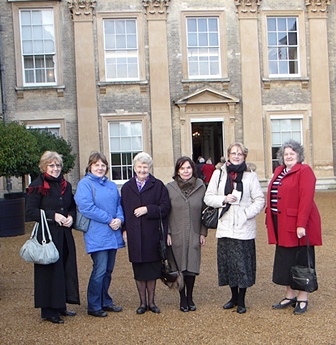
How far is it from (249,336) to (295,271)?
92cm

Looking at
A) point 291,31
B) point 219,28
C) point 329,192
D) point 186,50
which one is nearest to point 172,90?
point 186,50

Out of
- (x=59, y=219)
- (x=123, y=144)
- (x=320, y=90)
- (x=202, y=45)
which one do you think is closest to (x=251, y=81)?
(x=202, y=45)

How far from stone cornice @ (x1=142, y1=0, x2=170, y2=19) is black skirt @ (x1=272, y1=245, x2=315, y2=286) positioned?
562 inches

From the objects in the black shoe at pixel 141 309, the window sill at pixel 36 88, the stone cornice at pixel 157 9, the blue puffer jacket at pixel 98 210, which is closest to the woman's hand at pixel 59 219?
the blue puffer jacket at pixel 98 210

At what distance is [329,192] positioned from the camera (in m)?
18.4

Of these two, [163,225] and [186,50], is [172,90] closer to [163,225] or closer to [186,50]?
[186,50]

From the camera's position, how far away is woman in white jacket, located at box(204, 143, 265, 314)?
5.54m

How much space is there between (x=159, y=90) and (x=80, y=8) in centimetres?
386

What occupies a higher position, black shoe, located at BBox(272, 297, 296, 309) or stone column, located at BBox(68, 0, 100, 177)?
stone column, located at BBox(68, 0, 100, 177)

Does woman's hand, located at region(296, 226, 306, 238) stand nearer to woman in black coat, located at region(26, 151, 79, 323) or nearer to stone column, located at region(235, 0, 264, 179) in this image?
woman in black coat, located at region(26, 151, 79, 323)

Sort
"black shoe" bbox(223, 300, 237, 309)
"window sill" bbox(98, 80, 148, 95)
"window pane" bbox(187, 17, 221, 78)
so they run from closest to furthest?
"black shoe" bbox(223, 300, 237, 309) → "window sill" bbox(98, 80, 148, 95) → "window pane" bbox(187, 17, 221, 78)

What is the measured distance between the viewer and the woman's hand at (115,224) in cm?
556

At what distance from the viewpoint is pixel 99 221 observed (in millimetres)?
5535

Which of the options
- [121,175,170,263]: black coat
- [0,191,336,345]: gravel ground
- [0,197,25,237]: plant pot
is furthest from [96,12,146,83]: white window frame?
[121,175,170,263]: black coat
